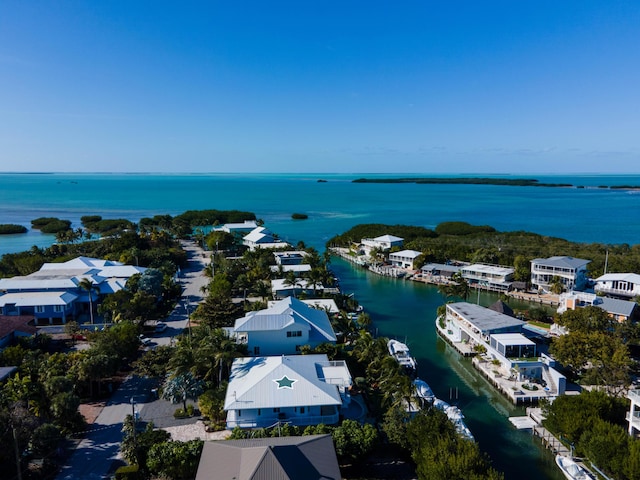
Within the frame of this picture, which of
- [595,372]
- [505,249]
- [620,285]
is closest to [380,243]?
[505,249]

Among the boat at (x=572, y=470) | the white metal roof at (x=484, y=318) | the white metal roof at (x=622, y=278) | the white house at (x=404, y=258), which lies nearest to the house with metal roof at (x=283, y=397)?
the boat at (x=572, y=470)

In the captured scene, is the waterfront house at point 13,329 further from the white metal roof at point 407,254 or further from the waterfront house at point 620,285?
the waterfront house at point 620,285

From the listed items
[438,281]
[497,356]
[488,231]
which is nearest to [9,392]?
[497,356]

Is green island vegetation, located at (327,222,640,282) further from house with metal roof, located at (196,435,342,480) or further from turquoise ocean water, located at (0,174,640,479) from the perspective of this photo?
house with metal roof, located at (196,435,342,480)

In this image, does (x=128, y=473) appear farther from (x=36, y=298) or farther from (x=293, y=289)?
(x=293, y=289)

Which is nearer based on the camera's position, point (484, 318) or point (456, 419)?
point (456, 419)

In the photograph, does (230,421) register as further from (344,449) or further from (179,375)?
(344,449)
